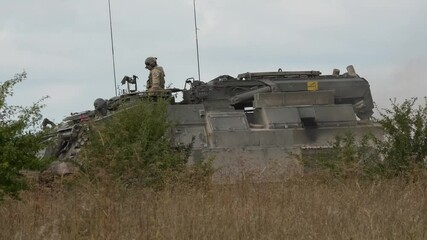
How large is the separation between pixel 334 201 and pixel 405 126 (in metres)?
5.88

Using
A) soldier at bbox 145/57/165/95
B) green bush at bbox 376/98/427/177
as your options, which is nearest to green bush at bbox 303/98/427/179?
green bush at bbox 376/98/427/177

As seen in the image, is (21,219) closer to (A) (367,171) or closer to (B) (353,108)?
(A) (367,171)

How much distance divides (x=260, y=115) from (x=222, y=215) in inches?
359

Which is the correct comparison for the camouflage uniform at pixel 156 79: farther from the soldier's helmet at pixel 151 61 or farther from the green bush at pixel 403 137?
the green bush at pixel 403 137

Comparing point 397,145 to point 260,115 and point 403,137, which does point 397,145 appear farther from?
point 260,115

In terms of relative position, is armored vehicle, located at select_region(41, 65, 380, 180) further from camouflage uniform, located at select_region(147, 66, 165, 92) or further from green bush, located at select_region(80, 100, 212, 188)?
green bush, located at select_region(80, 100, 212, 188)

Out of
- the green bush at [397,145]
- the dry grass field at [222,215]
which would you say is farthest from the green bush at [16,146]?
the green bush at [397,145]

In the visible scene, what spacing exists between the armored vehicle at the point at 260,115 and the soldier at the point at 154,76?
277mm

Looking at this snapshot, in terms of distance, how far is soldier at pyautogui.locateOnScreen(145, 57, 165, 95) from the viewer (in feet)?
52.5

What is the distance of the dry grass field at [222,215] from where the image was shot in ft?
18.2

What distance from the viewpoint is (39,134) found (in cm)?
890

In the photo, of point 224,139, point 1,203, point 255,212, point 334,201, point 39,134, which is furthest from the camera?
point 224,139

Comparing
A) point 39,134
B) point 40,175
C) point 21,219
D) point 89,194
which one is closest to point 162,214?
point 89,194

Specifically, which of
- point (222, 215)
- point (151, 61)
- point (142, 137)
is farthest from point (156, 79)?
point (222, 215)
